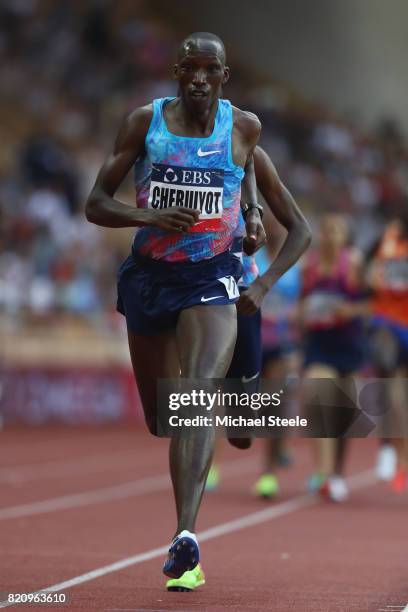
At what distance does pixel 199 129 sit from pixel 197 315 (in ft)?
2.54

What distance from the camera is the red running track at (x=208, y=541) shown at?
17.7 feet

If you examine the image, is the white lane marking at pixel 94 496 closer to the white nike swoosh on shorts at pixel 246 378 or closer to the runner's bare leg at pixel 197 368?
the white nike swoosh on shorts at pixel 246 378

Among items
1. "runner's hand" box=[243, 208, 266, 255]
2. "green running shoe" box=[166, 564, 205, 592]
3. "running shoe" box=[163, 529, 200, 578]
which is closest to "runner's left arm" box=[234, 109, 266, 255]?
"runner's hand" box=[243, 208, 266, 255]

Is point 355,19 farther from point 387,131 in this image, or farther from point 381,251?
point 381,251

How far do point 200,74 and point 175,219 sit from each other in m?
0.63

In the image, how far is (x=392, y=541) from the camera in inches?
308

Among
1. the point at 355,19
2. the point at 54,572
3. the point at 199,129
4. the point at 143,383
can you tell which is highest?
the point at 355,19

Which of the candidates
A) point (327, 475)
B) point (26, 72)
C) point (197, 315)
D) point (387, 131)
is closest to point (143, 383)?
point (197, 315)

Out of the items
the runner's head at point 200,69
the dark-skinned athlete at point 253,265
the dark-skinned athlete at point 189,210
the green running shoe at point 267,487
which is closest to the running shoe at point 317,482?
the green running shoe at point 267,487

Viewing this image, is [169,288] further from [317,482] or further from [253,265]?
[317,482]

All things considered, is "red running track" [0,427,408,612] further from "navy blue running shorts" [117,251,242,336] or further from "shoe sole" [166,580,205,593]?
"navy blue running shorts" [117,251,242,336]

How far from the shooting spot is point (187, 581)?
5.24 meters

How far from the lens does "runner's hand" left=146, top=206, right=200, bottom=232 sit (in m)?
5.30

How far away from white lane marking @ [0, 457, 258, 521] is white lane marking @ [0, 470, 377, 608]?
135cm
